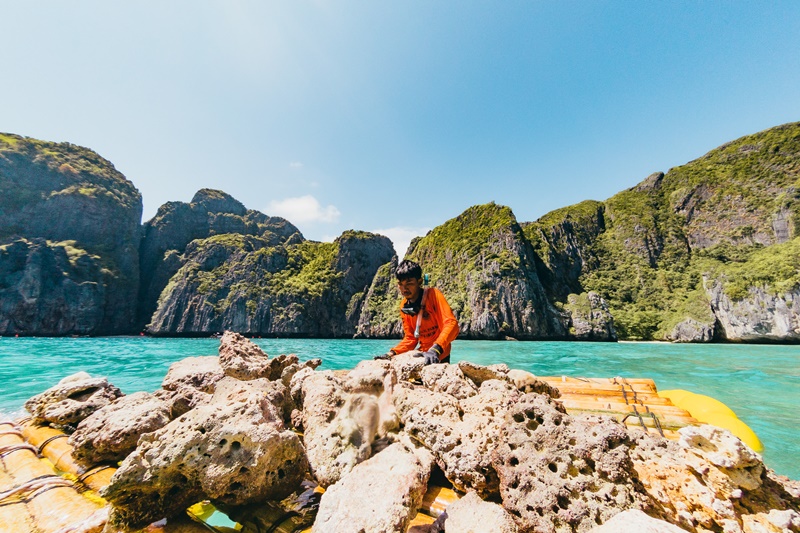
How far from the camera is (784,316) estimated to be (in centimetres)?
4650

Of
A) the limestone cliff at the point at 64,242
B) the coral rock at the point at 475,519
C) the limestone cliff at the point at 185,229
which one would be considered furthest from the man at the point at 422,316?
the limestone cliff at the point at 185,229

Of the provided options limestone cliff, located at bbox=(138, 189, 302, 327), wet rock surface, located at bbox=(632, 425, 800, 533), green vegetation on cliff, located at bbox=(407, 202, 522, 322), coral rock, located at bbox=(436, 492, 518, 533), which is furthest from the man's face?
limestone cliff, located at bbox=(138, 189, 302, 327)

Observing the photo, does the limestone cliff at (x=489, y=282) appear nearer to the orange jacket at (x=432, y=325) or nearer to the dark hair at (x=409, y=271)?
the orange jacket at (x=432, y=325)

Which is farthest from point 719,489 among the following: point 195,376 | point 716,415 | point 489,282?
point 489,282

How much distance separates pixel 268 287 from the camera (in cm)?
8231

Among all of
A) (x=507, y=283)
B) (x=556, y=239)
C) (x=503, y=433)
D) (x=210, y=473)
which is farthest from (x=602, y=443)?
(x=556, y=239)

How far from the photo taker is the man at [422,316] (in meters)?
4.30

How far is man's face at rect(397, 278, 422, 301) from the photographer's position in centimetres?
436

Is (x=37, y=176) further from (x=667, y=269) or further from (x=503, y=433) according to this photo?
(x=667, y=269)

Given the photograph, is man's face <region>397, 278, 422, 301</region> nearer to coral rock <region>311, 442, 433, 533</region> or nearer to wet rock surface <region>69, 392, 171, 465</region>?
coral rock <region>311, 442, 433, 533</region>

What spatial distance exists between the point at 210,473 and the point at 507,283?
65228mm

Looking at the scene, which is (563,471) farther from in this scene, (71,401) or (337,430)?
(71,401)

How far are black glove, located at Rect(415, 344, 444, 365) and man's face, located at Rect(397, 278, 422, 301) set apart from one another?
823 millimetres

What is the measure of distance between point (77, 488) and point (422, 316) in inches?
157
